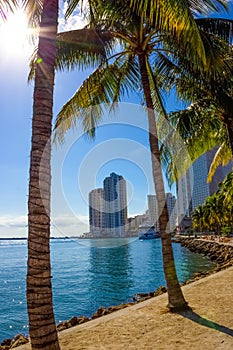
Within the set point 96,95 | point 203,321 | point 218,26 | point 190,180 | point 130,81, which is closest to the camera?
point 203,321

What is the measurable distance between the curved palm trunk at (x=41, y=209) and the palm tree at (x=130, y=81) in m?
2.57

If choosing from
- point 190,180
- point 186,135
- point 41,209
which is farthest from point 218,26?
point 190,180

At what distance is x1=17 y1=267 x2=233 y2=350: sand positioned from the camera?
532 centimetres

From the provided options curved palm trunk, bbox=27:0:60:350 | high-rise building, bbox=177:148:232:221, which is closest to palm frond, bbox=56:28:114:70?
curved palm trunk, bbox=27:0:60:350

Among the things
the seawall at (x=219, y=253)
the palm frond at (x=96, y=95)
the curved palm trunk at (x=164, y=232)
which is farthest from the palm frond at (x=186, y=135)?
the seawall at (x=219, y=253)

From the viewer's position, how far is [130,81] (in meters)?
9.79

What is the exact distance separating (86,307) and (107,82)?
1055 cm

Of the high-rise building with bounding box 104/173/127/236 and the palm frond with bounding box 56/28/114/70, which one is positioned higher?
the palm frond with bounding box 56/28/114/70

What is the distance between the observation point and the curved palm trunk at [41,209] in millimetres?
3602

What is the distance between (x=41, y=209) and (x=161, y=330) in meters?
3.61

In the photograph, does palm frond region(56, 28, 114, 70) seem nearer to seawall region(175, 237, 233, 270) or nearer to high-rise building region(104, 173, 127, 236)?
high-rise building region(104, 173, 127, 236)

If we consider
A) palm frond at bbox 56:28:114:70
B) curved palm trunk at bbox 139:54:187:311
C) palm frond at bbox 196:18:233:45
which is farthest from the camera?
palm frond at bbox 196:18:233:45

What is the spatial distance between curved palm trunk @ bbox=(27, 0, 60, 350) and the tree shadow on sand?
10.4ft

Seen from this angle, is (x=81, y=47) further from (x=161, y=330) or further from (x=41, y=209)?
(x=161, y=330)
